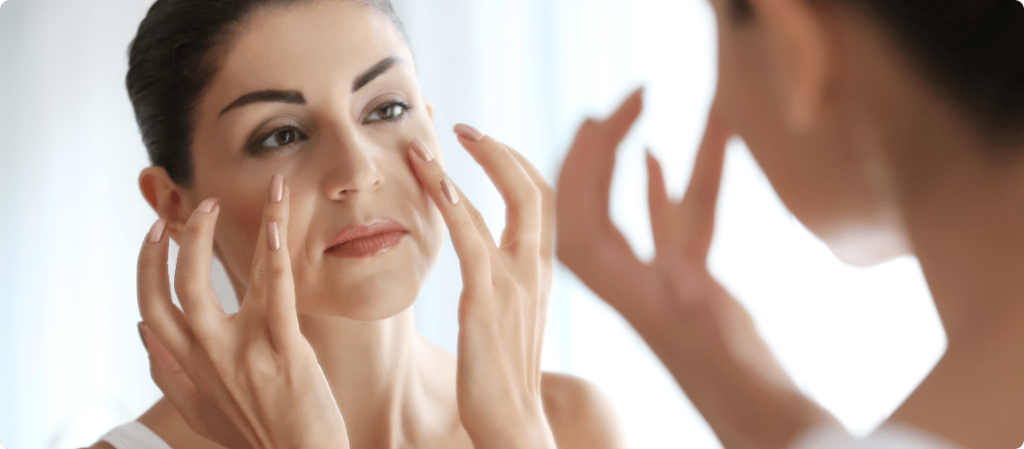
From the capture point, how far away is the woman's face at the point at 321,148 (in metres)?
0.61

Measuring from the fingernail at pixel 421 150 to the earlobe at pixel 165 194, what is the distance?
219mm

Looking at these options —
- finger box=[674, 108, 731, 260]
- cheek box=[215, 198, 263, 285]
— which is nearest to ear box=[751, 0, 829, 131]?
finger box=[674, 108, 731, 260]

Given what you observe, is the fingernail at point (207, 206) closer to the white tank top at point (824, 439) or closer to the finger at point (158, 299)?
the finger at point (158, 299)

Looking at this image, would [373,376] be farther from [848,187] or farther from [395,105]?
[848,187]

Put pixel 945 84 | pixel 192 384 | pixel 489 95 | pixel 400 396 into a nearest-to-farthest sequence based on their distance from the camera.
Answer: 1. pixel 945 84
2. pixel 192 384
3. pixel 400 396
4. pixel 489 95

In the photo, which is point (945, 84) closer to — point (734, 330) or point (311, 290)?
point (734, 330)

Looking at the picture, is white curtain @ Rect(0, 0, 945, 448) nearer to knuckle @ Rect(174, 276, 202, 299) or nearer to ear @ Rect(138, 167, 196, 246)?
ear @ Rect(138, 167, 196, 246)

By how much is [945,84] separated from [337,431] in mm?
523

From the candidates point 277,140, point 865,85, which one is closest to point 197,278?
point 277,140

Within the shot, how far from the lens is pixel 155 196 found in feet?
2.26

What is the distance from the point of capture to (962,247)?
1.89 feet

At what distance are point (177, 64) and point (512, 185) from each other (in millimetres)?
304

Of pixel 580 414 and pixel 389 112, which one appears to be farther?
pixel 580 414

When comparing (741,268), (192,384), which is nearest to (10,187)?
(192,384)
